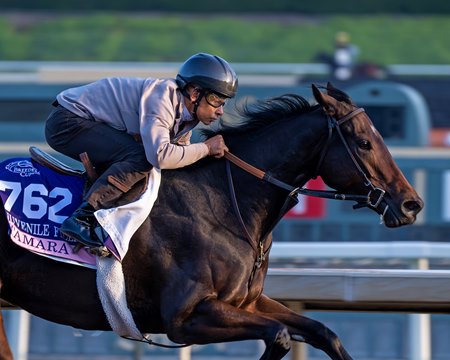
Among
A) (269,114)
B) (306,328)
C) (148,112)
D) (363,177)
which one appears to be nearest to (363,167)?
(363,177)

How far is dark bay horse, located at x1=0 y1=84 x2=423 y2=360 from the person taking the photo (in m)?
4.83

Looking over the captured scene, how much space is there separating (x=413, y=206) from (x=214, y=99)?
1.08m

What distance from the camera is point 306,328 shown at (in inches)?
195

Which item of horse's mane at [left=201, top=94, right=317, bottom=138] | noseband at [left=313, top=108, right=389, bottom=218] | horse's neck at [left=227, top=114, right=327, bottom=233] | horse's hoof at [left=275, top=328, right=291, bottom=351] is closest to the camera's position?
horse's hoof at [left=275, top=328, right=291, bottom=351]

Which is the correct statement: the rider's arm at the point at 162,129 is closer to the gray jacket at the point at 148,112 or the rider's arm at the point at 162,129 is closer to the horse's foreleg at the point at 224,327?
the gray jacket at the point at 148,112

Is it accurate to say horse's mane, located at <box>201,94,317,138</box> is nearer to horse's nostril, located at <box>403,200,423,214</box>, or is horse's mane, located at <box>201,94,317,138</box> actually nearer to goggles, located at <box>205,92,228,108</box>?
goggles, located at <box>205,92,228,108</box>

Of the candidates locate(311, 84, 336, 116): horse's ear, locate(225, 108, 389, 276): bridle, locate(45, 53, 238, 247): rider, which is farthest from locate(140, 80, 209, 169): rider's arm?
locate(311, 84, 336, 116): horse's ear

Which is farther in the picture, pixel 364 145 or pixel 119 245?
pixel 364 145

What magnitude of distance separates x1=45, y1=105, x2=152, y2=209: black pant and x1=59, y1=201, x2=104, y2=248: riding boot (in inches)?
2.4

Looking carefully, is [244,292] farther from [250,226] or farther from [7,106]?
[7,106]

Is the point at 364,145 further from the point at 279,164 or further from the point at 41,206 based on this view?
the point at 41,206

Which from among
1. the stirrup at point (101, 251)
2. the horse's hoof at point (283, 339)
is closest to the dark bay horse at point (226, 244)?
the horse's hoof at point (283, 339)

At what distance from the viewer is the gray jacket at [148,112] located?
4.82m

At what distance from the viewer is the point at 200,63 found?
5.02 meters
